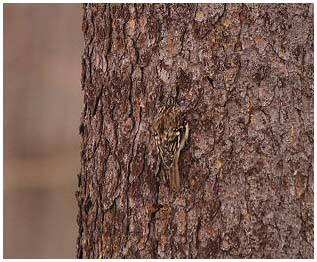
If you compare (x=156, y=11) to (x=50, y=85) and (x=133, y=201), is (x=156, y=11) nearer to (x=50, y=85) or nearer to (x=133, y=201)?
(x=133, y=201)

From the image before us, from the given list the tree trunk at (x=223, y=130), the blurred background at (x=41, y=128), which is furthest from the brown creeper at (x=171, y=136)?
the blurred background at (x=41, y=128)

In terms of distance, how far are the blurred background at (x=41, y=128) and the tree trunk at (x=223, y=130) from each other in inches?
104

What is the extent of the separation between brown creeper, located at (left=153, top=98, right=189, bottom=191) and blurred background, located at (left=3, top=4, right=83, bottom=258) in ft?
8.73

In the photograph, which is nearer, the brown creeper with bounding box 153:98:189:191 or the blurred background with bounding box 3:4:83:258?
the brown creeper with bounding box 153:98:189:191

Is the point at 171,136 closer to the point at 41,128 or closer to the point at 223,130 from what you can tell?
the point at 223,130

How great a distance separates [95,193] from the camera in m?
2.68

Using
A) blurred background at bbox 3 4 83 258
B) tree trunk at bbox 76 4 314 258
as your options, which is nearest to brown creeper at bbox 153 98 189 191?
tree trunk at bbox 76 4 314 258

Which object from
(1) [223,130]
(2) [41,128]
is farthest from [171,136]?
(2) [41,128]

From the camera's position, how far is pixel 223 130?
2.44 meters

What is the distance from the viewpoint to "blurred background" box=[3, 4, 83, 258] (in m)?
5.24

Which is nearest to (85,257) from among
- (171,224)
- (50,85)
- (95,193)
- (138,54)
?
(95,193)

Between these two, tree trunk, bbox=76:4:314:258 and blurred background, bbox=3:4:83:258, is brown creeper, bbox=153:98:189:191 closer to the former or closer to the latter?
tree trunk, bbox=76:4:314:258

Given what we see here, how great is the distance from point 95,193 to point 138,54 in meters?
0.55

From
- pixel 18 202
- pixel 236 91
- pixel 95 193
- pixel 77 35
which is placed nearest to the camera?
pixel 236 91
